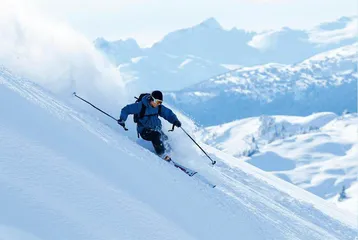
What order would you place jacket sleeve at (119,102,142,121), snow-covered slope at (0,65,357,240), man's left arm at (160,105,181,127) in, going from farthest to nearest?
man's left arm at (160,105,181,127) < jacket sleeve at (119,102,142,121) < snow-covered slope at (0,65,357,240)

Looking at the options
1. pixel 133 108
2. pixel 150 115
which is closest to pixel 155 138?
pixel 150 115

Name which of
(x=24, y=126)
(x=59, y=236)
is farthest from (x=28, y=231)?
(x=24, y=126)

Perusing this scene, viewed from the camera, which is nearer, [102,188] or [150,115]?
[102,188]

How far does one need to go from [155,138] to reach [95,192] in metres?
5.89

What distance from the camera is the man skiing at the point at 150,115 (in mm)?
12773

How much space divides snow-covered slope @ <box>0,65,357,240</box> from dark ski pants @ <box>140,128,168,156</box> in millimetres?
1731

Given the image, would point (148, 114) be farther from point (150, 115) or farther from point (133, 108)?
point (133, 108)

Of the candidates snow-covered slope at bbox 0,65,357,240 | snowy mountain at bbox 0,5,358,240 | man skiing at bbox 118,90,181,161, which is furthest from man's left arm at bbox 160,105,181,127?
snow-covered slope at bbox 0,65,357,240

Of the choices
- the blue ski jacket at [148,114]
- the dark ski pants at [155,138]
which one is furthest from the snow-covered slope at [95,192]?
the blue ski jacket at [148,114]

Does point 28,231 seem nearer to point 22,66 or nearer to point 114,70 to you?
point 22,66

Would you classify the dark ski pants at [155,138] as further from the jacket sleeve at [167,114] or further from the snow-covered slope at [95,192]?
the snow-covered slope at [95,192]

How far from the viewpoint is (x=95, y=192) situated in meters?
7.00

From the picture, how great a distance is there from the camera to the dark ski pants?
504 inches

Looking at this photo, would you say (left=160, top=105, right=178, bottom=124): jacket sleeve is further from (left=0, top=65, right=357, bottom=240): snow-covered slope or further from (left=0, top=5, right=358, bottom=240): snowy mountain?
(left=0, top=65, right=357, bottom=240): snow-covered slope
